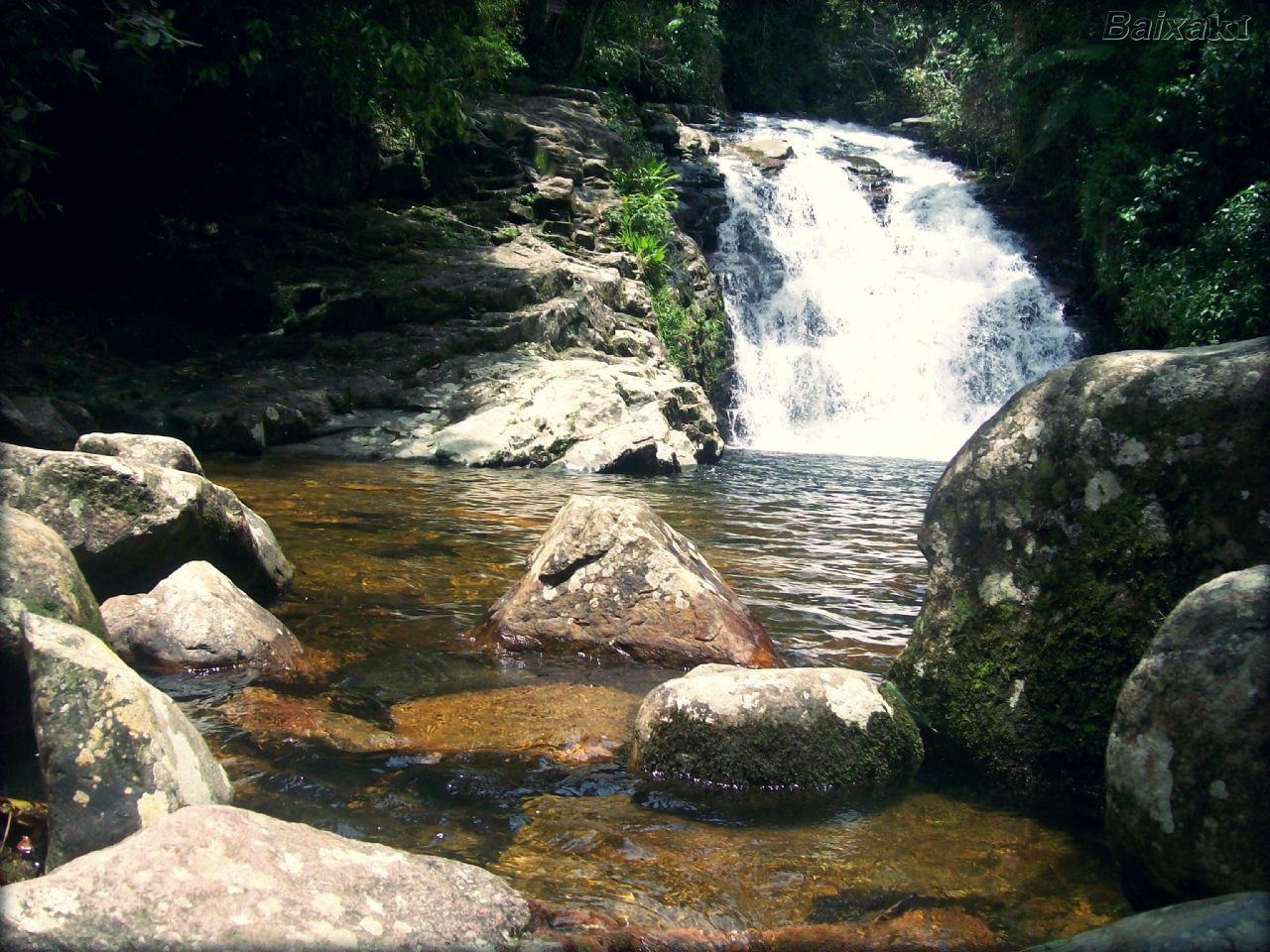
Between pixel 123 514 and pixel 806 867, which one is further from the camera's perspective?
pixel 123 514

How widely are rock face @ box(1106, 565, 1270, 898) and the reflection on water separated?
34 centimetres

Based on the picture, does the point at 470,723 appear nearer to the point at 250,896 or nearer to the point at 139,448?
the point at 250,896

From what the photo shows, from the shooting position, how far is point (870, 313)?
19812mm

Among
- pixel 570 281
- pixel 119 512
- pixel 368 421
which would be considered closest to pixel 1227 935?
pixel 119 512

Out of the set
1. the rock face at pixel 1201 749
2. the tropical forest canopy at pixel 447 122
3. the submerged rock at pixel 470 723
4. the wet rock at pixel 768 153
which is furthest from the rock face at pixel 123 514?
the wet rock at pixel 768 153

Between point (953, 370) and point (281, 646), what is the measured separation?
1683cm

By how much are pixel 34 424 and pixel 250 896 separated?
9.33 metres

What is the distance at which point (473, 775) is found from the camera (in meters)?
3.09

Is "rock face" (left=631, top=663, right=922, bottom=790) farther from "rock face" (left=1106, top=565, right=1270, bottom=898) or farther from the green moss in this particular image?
"rock face" (left=1106, top=565, right=1270, bottom=898)

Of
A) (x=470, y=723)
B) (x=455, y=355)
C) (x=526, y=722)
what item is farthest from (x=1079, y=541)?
(x=455, y=355)

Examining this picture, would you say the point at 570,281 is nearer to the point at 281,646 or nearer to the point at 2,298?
the point at 2,298

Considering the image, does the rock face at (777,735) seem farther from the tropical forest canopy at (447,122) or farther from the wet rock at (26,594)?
the tropical forest canopy at (447,122)

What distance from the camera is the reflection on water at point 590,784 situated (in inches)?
97.2

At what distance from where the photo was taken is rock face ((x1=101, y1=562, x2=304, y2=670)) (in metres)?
3.86
